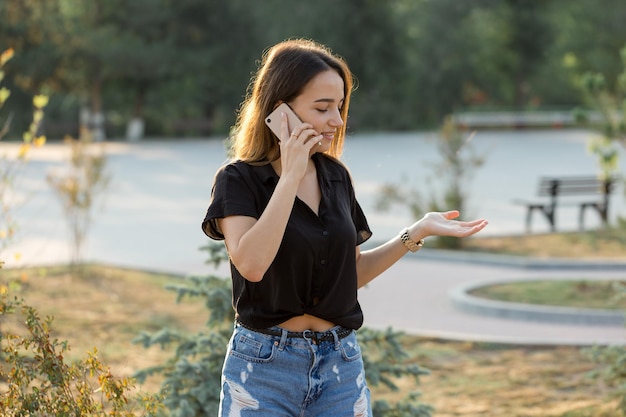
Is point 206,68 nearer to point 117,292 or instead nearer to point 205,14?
point 205,14

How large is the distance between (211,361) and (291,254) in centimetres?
225

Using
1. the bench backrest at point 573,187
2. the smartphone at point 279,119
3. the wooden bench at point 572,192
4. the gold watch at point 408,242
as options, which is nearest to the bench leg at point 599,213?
the wooden bench at point 572,192

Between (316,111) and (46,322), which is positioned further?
(46,322)

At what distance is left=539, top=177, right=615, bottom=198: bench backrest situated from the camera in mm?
16516

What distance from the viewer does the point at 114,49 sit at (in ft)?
126

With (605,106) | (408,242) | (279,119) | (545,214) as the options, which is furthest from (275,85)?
(545,214)

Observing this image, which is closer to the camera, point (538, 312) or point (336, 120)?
point (336, 120)

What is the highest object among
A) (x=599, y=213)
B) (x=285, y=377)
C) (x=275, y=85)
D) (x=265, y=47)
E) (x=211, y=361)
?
(x=275, y=85)

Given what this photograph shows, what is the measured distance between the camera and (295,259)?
297 cm

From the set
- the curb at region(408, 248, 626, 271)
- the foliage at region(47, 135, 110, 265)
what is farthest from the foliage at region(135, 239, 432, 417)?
the curb at region(408, 248, 626, 271)

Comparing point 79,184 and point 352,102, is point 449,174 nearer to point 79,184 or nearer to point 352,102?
point 79,184

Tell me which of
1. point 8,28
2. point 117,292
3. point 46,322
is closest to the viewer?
point 46,322

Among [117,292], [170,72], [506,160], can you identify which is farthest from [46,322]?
[170,72]

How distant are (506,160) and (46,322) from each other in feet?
91.0
